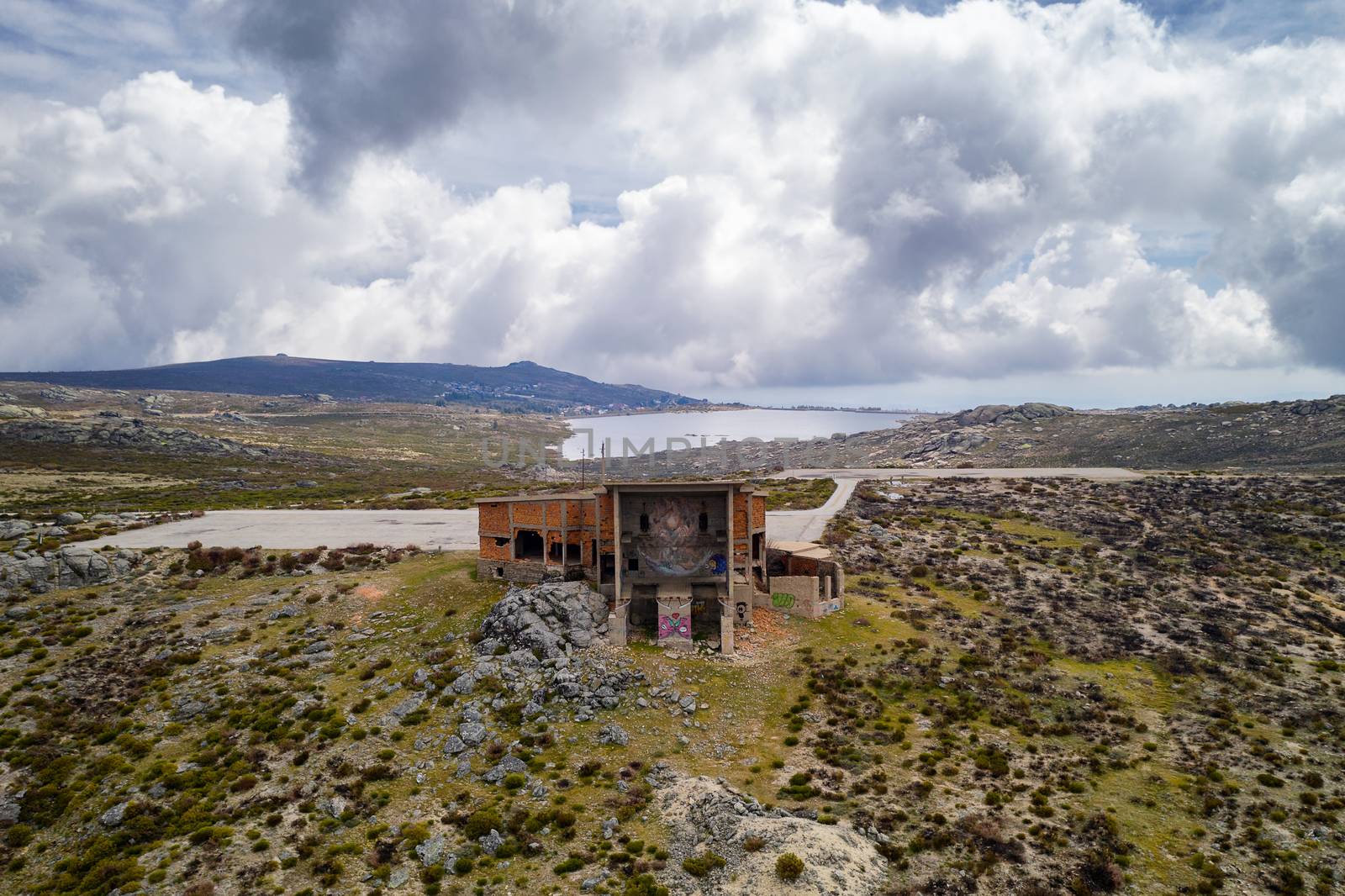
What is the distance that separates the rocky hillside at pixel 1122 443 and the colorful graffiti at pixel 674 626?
368ft

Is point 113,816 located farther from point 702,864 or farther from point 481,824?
point 702,864

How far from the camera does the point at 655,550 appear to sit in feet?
151

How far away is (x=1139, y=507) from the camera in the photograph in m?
80.3

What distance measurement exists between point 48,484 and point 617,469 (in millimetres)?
98991

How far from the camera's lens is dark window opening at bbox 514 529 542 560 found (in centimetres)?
5039

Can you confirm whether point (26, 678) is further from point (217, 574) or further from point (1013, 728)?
point (1013, 728)

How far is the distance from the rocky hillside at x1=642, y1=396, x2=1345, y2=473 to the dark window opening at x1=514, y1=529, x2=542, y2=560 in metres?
107

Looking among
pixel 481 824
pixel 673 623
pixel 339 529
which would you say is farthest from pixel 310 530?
pixel 481 824

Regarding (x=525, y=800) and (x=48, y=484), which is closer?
(x=525, y=800)

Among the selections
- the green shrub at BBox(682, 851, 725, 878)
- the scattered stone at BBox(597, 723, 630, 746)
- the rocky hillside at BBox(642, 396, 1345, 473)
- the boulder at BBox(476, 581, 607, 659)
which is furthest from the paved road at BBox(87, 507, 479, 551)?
the rocky hillside at BBox(642, 396, 1345, 473)

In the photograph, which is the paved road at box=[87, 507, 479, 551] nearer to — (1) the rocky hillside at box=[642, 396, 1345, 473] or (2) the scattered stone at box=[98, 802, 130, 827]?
(2) the scattered stone at box=[98, 802, 130, 827]

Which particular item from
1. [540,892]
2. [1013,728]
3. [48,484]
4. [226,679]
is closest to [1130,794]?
[1013,728]

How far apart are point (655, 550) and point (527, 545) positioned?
12444 mm

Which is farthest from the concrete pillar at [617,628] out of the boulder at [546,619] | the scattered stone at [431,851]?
the scattered stone at [431,851]
